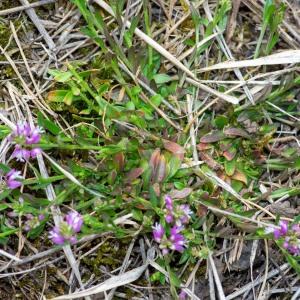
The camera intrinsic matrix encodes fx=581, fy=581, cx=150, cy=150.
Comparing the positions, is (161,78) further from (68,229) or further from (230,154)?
(68,229)

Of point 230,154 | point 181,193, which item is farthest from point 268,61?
point 181,193

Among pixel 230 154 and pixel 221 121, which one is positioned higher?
pixel 221 121

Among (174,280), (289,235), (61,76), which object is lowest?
(174,280)

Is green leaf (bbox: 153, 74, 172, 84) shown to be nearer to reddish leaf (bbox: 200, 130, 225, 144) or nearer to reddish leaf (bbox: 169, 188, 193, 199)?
reddish leaf (bbox: 200, 130, 225, 144)

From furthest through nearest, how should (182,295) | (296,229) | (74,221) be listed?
(182,295) → (296,229) → (74,221)

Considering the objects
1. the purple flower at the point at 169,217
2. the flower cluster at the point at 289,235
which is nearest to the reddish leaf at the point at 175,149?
the purple flower at the point at 169,217

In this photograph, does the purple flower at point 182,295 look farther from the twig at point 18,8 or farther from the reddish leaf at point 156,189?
the twig at point 18,8

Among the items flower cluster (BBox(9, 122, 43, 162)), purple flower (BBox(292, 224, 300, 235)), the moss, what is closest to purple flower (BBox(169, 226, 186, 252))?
the moss
